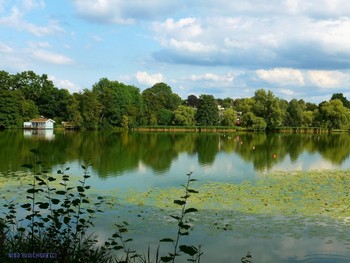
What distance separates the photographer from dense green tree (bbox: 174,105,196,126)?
82.3 m

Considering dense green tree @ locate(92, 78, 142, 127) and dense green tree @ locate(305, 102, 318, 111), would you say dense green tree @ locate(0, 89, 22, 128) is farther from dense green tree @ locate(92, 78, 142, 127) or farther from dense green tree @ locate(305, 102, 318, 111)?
dense green tree @ locate(305, 102, 318, 111)

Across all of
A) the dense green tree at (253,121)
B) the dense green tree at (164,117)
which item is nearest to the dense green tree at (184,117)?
the dense green tree at (164,117)

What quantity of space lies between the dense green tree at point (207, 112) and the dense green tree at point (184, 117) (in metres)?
1.51

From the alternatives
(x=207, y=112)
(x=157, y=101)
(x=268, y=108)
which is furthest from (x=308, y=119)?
(x=157, y=101)

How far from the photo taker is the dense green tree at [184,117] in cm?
8231

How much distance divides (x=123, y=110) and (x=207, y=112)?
1812 centimetres

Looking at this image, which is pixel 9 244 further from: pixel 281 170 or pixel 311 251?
pixel 281 170

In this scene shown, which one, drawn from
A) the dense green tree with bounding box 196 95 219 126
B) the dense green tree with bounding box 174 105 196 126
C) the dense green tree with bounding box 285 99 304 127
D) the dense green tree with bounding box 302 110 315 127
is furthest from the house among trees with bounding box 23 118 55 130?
the dense green tree with bounding box 302 110 315 127

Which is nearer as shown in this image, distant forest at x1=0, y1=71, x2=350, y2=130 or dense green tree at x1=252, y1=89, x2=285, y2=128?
distant forest at x1=0, y1=71, x2=350, y2=130

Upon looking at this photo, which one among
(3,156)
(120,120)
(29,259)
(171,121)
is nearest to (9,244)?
(29,259)

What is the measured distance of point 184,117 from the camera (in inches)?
3248

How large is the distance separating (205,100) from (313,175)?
214 ft

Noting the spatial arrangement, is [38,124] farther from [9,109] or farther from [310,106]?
[310,106]

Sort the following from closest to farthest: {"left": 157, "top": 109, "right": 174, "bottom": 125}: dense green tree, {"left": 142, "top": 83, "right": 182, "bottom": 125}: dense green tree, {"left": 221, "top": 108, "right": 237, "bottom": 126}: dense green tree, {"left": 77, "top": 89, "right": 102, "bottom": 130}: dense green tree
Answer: {"left": 77, "top": 89, "right": 102, "bottom": 130}: dense green tree < {"left": 142, "top": 83, "right": 182, "bottom": 125}: dense green tree < {"left": 221, "top": 108, "right": 237, "bottom": 126}: dense green tree < {"left": 157, "top": 109, "right": 174, "bottom": 125}: dense green tree
